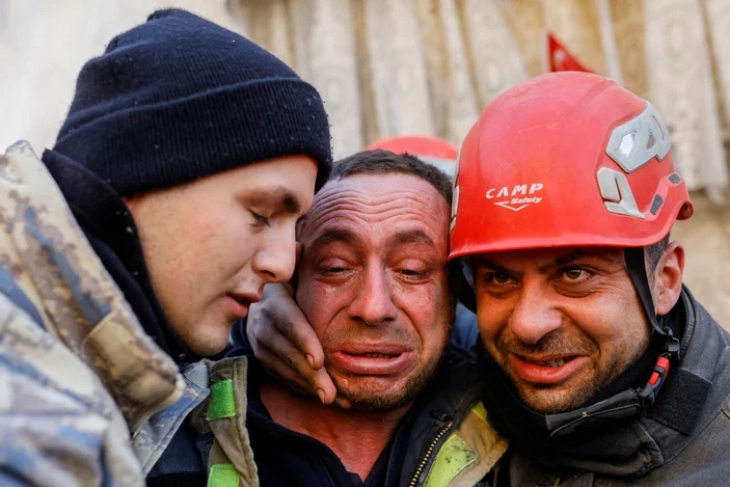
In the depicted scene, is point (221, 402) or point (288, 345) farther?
point (288, 345)

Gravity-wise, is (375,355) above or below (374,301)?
below

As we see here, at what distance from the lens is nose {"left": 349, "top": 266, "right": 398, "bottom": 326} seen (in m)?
2.33

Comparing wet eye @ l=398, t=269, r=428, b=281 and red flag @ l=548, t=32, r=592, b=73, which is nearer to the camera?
wet eye @ l=398, t=269, r=428, b=281

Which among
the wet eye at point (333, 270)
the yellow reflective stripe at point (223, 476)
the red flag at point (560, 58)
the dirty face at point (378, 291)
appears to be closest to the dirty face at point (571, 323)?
the dirty face at point (378, 291)

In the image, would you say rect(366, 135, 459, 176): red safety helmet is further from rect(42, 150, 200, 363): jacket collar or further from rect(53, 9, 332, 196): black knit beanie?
rect(42, 150, 200, 363): jacket collar

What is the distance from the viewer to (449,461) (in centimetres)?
223

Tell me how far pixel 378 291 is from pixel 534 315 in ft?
1.81

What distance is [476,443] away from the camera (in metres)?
2.29

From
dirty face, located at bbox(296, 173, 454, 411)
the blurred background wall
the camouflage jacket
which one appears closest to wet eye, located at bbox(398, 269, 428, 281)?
dirty face, located at bbox(296, 173, 454, 411)

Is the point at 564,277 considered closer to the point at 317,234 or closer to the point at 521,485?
the point at 521,485

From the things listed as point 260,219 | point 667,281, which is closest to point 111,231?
point 260,219

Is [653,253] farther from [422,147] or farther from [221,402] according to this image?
[422,147]

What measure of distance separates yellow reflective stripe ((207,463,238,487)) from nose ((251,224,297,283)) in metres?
0.56

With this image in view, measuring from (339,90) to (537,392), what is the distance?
10.2ft
